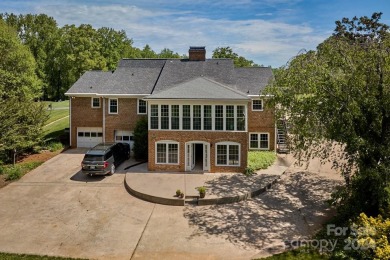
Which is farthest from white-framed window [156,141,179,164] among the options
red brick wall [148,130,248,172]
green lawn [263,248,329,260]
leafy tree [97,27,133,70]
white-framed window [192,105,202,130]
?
leafy tree [97,27,133,70]

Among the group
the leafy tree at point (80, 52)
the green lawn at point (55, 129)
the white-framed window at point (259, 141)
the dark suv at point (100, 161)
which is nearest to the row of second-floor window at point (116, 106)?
the dark suv at point (100, 161)

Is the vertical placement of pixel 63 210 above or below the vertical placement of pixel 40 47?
below

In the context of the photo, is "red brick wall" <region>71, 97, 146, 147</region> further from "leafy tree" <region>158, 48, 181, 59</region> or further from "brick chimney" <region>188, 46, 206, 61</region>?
"leafy tree" <region>158, 48, 181, 59</region>

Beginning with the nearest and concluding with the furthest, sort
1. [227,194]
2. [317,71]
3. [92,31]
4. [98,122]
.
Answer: [317,71] < [227,194] < [98,122] < [92,31]

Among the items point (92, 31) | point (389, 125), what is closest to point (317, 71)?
point (389, 125)

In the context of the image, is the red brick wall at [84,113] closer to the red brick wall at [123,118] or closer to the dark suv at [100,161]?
the red brick wall at [123,118]

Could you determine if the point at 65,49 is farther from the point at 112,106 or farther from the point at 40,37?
the point at 112,106

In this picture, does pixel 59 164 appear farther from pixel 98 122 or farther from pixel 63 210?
pixel 63 210
